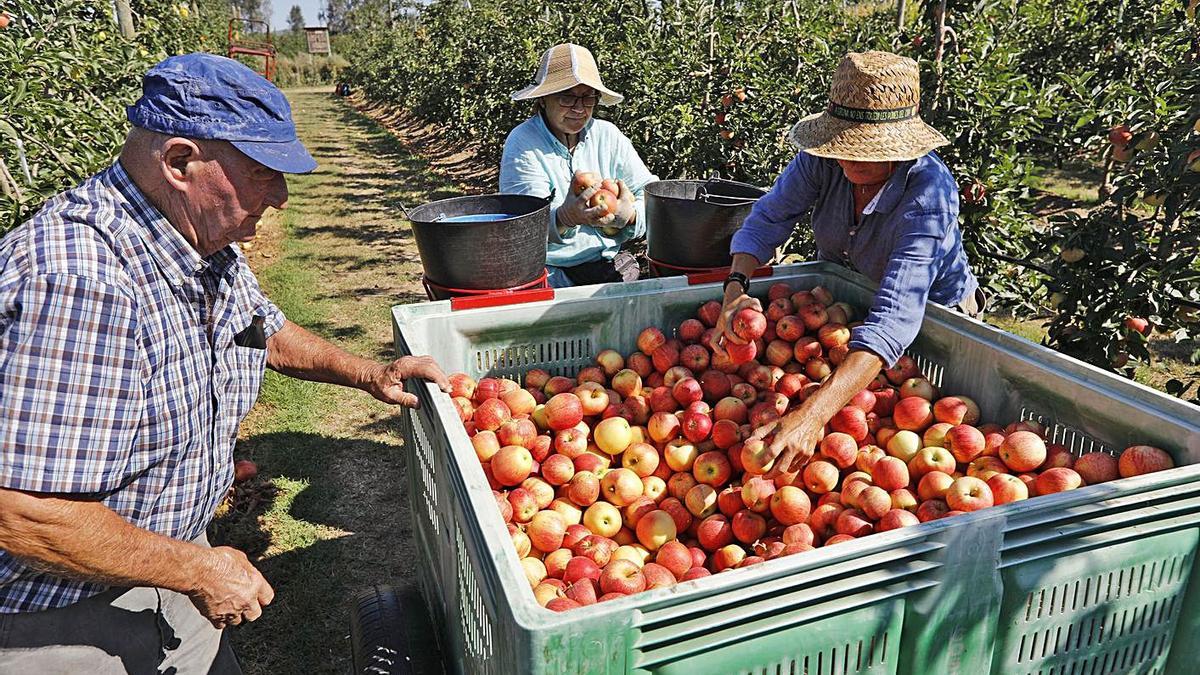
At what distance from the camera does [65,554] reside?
142 centimetres

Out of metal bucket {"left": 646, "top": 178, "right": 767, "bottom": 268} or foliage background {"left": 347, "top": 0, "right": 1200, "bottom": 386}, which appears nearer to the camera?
metal bucket {"left": 646, "top": 178, "right": 767, "bottom": 268}

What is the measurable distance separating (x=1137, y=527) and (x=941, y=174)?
4.04 ft

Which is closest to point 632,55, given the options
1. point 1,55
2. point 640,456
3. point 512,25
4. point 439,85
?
point 512,25

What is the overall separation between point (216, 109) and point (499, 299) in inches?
45.4

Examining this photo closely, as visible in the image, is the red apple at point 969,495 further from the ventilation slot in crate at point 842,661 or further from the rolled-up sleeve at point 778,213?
the rolled-up sleeve at point 778,213

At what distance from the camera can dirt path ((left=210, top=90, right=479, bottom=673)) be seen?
3203 millimetres

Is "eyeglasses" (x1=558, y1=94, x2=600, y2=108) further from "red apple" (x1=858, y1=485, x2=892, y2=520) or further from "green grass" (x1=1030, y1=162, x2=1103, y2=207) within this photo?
"green grass" (x1=1030, y1=162, x2=1103, y2=207)

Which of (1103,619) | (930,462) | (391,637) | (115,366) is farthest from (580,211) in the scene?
(1103,619)

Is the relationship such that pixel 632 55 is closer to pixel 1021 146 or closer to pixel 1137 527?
pixel 1021 146

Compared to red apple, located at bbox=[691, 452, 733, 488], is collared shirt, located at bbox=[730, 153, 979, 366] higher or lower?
higher

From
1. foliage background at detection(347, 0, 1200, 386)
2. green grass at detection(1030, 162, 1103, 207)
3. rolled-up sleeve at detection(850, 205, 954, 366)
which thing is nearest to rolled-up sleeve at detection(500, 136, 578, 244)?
rolled-up sleeve at detection(850, 205, 954, 366)

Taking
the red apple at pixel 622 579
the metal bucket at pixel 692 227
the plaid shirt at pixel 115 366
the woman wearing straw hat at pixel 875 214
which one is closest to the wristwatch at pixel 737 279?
the woman wearing straw hat at pixel 875 214

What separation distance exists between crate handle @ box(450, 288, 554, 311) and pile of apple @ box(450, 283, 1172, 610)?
0.24 metres

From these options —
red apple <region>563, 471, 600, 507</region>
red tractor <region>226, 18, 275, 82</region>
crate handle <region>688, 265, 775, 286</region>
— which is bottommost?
red apple <region>563, 471, 600, 507</region>
